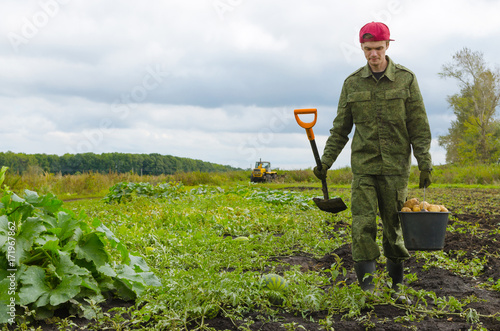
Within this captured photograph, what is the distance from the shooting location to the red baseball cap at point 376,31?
143 inches

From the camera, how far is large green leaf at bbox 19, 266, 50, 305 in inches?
115

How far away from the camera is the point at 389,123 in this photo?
3744 mm

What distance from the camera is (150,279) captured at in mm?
3682

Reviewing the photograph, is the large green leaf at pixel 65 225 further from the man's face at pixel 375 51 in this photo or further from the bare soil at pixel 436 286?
the man's face at pixel 375 51

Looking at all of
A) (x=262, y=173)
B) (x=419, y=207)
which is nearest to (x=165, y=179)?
(x=262, y=173)

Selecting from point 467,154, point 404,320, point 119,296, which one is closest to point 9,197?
point 119,296

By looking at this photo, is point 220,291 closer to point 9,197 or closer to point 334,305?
point 334,305

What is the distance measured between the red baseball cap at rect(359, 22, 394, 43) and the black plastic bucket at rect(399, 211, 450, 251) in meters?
1.43

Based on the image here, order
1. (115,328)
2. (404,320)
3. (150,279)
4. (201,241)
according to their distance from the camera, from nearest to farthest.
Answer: (115,328), (404,320), (150,279), (201,241)

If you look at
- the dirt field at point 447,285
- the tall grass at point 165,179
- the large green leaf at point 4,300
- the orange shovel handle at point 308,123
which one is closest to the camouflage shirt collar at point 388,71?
the orange shovel handle at point 308,123

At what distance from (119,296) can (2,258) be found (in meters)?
0.87

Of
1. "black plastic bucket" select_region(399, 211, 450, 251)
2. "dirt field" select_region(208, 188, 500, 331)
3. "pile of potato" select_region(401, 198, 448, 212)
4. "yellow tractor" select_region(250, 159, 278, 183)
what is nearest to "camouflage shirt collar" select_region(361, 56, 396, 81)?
"pile of potato" select_region(401, 198, 448, 212)

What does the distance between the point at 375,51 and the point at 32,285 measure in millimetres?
3107

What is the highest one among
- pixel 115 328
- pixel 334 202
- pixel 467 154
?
pixel 467 154
